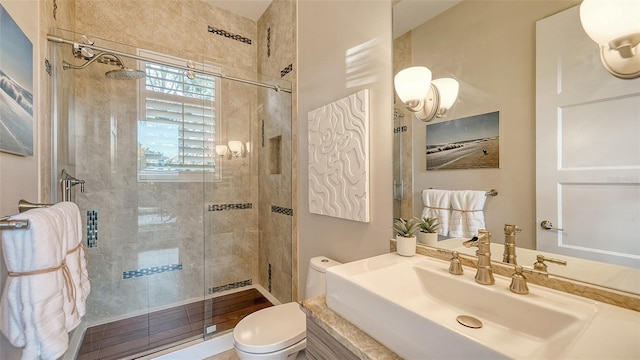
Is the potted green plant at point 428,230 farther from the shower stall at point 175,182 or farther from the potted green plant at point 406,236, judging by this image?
the shower stall at point 175,182

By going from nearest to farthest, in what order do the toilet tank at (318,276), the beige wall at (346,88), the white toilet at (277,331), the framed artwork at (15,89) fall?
the framed artwork at (15,89), the white toilet at (277,331), the beige wall at (346,88), the toilet tank at (318,276)

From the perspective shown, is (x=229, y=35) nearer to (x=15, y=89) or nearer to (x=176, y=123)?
(x=176, y=123)

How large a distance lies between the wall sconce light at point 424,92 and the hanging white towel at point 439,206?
35cm

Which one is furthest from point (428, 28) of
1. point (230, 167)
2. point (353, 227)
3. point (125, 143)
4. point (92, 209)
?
point (92, 209)

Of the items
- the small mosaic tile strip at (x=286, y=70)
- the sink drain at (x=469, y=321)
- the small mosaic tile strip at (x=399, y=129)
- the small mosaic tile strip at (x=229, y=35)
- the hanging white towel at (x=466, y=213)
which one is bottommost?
the sink drain at (x=469, y=321)

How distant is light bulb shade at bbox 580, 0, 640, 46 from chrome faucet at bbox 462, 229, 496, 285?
661 millimetres

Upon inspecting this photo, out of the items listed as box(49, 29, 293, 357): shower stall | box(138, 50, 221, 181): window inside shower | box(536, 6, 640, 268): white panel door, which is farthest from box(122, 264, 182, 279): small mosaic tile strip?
box(536, 6, 640, 268): white panel door

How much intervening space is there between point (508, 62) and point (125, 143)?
2623 mm

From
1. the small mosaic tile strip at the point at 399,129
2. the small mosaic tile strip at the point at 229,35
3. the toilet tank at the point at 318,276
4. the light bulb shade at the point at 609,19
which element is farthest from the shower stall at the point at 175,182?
the light bulb shade at the point at 609,19

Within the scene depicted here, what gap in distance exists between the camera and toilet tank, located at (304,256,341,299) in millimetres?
1508

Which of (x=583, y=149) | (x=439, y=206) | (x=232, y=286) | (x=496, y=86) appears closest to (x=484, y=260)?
(x=439, y=206)

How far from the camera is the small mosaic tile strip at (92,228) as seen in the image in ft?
6.42

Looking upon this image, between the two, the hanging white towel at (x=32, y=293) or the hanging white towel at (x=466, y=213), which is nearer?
the hanging white towel at (x=32, y=293)

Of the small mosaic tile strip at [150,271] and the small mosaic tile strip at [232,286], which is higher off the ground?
the small mosaic tile strip at [150,271]
